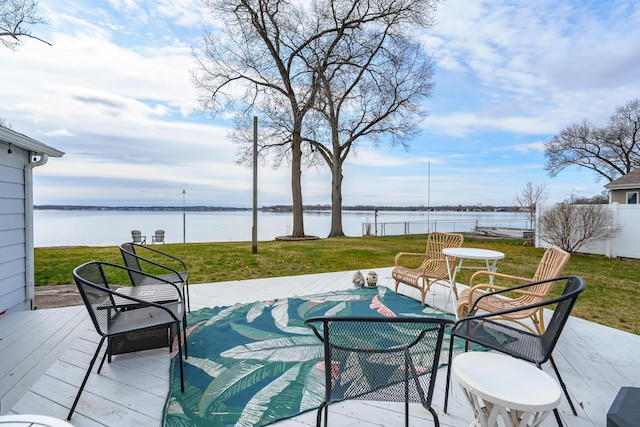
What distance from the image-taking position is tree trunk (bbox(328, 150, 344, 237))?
1430cm

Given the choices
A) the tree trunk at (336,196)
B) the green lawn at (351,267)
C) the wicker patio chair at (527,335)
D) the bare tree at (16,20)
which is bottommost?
the green lawn at (351,267)

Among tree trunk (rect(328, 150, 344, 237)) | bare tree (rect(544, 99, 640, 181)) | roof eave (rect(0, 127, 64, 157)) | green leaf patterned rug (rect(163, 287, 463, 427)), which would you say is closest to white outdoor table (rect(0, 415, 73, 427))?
green leaf patterned rug (rect(163, 287, 463, 427))

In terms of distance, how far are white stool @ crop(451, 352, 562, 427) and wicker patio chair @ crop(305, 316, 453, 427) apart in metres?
0.16

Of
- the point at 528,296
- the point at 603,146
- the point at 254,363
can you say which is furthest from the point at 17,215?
the point at 603,146

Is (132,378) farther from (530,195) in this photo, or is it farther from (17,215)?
(530,195)

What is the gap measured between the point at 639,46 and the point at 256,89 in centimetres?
1248

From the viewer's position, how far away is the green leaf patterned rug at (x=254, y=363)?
1.80 m

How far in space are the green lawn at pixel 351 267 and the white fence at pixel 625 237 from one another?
9.4 inches

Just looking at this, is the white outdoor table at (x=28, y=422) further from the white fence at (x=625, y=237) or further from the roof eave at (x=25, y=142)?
the white fence at (x=625, y=237)

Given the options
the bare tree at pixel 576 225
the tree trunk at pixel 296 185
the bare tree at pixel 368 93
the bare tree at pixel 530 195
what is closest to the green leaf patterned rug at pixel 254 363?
the bare tree at pixel 576 225

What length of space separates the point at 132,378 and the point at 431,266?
140 inches

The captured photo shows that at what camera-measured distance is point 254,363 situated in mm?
2342

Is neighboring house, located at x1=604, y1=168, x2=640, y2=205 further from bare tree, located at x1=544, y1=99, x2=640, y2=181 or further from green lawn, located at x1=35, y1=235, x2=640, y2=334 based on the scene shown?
A: bare tree, located at x1=544, y1=99, x2=640, y2=181

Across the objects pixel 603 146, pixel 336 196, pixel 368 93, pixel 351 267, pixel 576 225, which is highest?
pixel 368 93
